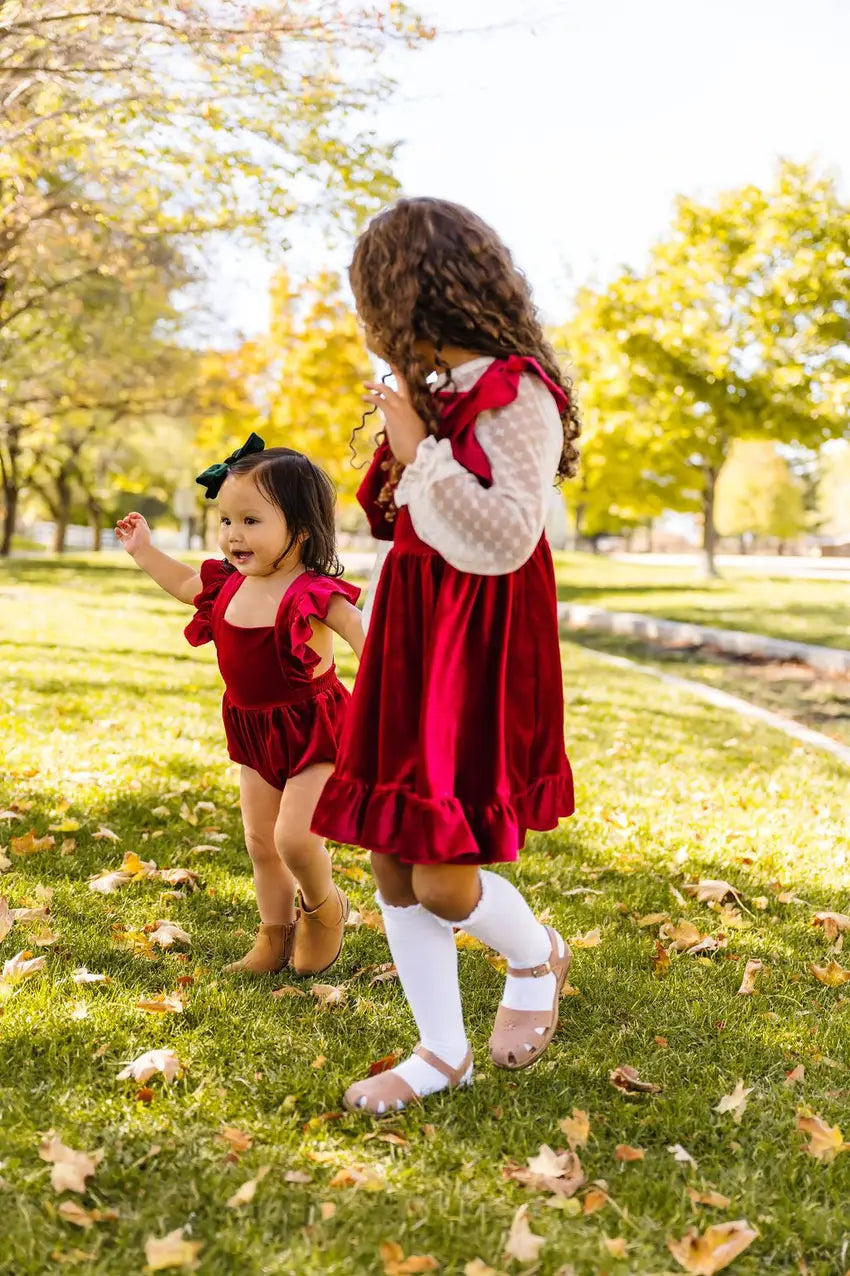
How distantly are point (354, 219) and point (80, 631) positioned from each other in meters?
5.14

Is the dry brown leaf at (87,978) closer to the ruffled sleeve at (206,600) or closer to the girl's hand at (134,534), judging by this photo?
→ the ruffled sleeve at (206,600)

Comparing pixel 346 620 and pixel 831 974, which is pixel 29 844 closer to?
pixel 346 620

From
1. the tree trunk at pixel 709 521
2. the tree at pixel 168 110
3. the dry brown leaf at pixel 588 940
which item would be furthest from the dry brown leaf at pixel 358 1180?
the tree trunk at pixel 709 521

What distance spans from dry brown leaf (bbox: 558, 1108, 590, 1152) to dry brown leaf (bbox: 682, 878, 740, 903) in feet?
6.05

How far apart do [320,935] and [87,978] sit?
0.66 metres

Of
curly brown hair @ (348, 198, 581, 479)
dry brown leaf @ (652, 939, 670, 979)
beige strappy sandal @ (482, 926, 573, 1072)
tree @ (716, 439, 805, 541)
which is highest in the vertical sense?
tree @ (716, 439, 805, 541)

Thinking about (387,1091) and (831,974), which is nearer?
(387,1091)

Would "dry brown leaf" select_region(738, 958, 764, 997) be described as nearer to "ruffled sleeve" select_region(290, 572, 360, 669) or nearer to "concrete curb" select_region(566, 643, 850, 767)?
"ruffled sleeve" select_region(290, 572, 360, 669)

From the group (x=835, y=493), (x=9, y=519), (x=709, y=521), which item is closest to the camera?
(x=709, y=521)

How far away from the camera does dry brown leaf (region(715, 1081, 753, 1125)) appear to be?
2.74 metres

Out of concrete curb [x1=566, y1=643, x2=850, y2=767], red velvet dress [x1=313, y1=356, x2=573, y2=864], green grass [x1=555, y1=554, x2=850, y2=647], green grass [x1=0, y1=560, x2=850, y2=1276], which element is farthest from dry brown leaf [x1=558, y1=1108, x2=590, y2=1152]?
green grass [x1=555, y1=554, x2=850, y2=647]

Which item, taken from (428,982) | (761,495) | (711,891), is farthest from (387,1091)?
(761,495)

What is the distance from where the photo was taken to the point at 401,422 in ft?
7.97

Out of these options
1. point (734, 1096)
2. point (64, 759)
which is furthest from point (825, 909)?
point (64, 759)
